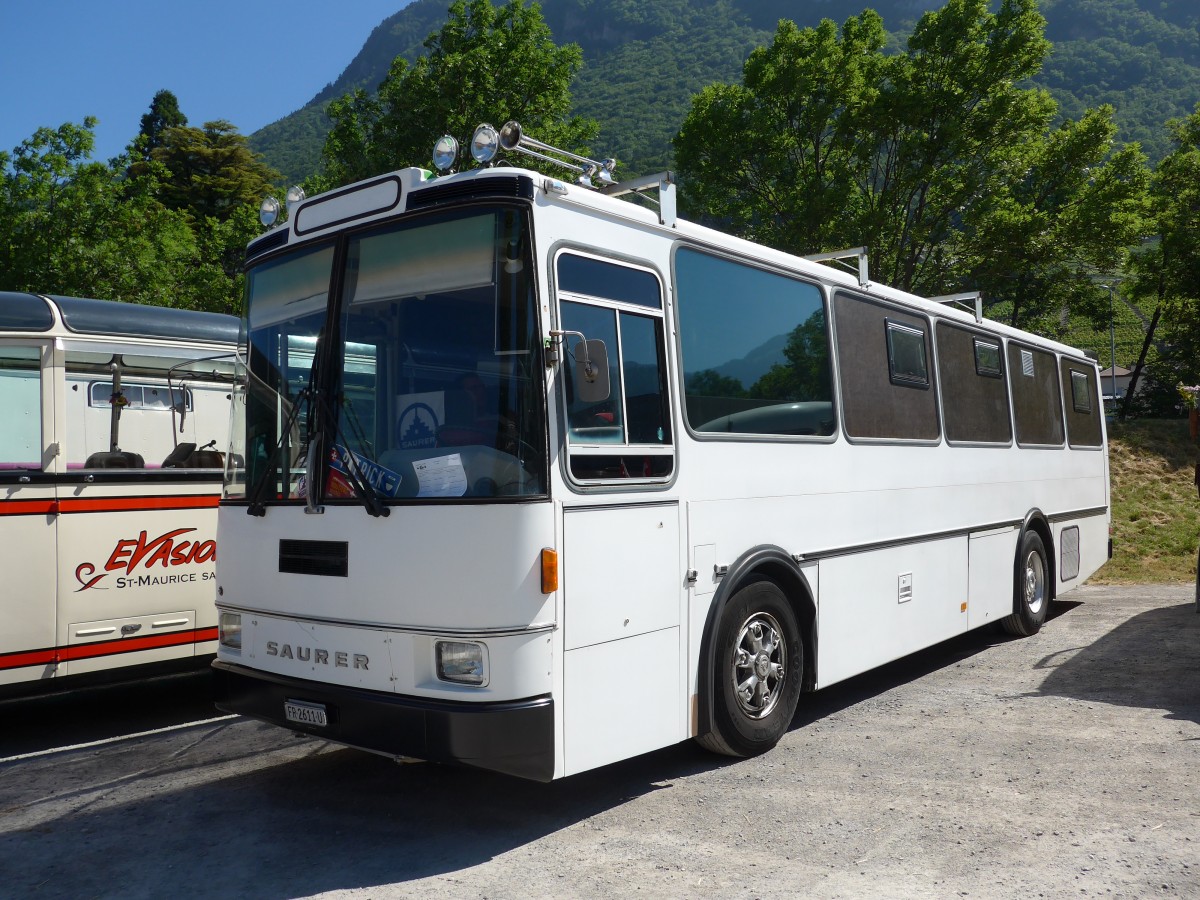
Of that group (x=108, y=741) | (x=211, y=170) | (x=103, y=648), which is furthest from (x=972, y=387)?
(x=211, y=170)

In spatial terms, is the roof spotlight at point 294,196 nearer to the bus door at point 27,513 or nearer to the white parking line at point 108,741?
the bus door at point 27,513

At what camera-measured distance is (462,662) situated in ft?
15.0

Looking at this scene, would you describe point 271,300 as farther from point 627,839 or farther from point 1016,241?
point 1016,241

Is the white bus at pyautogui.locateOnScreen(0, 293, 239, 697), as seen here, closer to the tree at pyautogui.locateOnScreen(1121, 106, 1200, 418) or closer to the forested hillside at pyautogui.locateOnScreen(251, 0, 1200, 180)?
the forested hillside at pyautogui.locateOnScreen(251, 0, 1200, 180)

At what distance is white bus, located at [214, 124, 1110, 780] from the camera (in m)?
4.59

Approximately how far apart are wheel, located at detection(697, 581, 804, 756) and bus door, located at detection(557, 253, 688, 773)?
1.38 ft

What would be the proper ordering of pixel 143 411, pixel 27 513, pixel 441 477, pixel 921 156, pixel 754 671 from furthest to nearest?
pixel 921 156 → pixel 143 411 → pixel 27 513 → pixel 754 671 → pixel 441 477

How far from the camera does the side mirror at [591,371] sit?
4699 mm

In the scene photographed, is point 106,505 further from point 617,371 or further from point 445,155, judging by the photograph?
point 617,371

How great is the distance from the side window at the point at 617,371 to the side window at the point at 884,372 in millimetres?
2233

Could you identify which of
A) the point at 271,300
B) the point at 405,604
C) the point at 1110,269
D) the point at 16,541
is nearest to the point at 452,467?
the point at 405,604

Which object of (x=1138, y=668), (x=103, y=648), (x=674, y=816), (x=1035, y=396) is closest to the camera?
(x=674, y=816)

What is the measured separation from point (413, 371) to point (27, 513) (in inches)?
132

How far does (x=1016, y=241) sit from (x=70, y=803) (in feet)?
63.4
